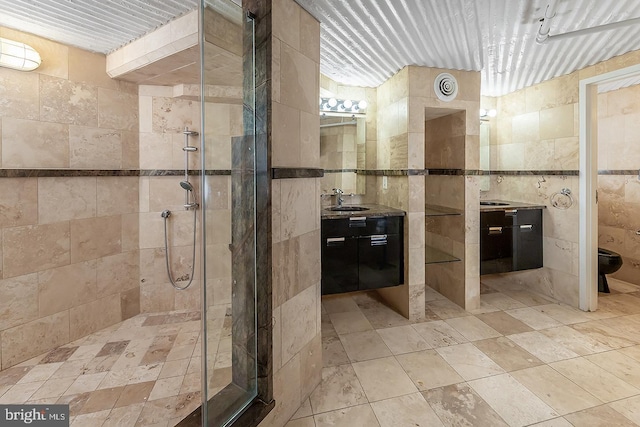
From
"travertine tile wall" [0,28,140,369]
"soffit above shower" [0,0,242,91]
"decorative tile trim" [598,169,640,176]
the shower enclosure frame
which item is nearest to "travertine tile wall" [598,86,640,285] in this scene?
"decorative tile trim" [598,169,640,176]

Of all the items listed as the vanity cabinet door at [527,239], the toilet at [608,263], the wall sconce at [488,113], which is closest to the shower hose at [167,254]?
the vanity cabinet door at [527,239]

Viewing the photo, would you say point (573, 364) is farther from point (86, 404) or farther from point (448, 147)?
point (86, 404)

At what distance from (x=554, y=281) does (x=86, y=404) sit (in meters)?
3.96

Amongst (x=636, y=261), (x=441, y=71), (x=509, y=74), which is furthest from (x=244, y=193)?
(x=636, y=261)

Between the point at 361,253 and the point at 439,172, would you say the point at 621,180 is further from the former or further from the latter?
the point at 361,253

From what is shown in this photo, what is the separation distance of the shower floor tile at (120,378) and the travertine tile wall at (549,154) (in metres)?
3.25

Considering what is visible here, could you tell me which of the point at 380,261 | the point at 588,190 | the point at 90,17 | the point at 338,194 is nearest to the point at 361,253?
the point at 380,261

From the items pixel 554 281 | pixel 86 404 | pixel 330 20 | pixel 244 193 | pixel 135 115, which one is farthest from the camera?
pixel 554 281

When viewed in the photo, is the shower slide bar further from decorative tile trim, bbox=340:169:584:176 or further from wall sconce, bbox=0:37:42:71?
decorative tile trim, bbox=340:169:584:176

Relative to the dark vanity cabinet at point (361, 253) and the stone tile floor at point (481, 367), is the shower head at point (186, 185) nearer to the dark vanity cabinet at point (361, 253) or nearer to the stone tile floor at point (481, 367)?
the dark vanity cabinet at point (361, 253)

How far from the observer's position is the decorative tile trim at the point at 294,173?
137 centimetres

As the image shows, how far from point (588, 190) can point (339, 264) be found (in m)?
2.37

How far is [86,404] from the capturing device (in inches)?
61.2

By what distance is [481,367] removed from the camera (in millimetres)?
1900
